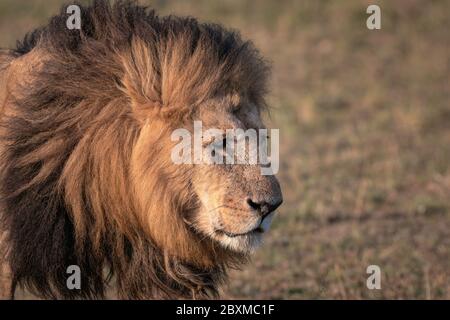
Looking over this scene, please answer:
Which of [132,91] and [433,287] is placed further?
[433,287]

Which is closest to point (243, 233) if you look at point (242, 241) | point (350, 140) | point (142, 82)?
point (242, 241)

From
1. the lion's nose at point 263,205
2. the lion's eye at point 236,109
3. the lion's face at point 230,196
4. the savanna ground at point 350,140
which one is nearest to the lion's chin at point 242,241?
the lion's face at point 230,196

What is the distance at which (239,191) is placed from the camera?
12.3 ft

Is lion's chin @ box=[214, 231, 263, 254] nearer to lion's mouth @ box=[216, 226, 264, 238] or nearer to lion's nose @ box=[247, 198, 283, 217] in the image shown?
lion's mouth @ box=[216, 226, 264, 238]

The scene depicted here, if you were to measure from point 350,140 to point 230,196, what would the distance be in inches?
236

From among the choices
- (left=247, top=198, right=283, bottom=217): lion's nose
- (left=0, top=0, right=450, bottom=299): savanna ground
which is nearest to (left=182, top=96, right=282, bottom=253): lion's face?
(left=247, top=198, right=283, bottom=217): lion's nose

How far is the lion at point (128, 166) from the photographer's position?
387 cm

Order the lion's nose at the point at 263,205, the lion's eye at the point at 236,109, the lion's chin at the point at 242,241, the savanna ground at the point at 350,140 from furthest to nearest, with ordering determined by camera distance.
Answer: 1. the savanna ground at the point at 350,140
2. the lion's eye at the point at 236,109
3. the lion's chin at the point at 242,241
4. the lion's nose at the point at 263,205

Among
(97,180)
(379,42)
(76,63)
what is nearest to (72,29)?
(76,63)

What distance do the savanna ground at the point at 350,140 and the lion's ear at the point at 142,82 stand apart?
4.72 ft

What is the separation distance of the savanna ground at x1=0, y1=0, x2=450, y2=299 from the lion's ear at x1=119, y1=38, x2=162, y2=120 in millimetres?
1438

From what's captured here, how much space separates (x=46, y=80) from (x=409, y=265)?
11.0ft

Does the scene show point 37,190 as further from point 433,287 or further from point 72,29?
point 433,287

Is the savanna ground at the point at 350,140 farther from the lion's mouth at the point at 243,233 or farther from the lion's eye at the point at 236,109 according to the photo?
the lion's mouth at the point at 243,233
